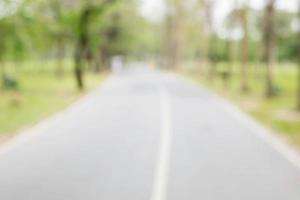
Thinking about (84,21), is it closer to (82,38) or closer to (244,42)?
(82,38)

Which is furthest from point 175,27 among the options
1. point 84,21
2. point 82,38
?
point 84,21

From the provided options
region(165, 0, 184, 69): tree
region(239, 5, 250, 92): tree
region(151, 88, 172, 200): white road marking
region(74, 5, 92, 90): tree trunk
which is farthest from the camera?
region(165, 0, 184, 69): tree

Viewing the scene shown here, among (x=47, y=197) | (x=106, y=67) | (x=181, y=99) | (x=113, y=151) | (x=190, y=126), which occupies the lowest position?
(x=106, y=67)

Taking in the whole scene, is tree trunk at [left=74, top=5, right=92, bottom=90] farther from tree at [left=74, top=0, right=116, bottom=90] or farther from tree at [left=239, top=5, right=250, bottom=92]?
tree at [left=239, top=5, right=250, bottom=92]

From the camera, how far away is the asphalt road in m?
8.43

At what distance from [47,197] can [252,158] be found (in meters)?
5.47

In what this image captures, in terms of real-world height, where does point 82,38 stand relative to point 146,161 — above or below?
above

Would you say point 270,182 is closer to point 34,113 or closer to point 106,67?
point 34,113

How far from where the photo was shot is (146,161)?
427 inches

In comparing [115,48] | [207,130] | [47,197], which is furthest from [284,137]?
[115,48]

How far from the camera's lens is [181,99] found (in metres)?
26.8

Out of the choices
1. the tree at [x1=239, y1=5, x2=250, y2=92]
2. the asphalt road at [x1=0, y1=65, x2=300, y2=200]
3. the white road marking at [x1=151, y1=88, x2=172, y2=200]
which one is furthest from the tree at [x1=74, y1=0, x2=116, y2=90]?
the asphalt road at [x1=0, y1=65, x2=300, y2=200]

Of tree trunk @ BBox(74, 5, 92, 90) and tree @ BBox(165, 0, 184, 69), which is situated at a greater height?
tree trunk @ BBox(74, 5, 92, 90)

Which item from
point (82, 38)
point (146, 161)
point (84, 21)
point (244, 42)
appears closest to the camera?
point (146, 161)
